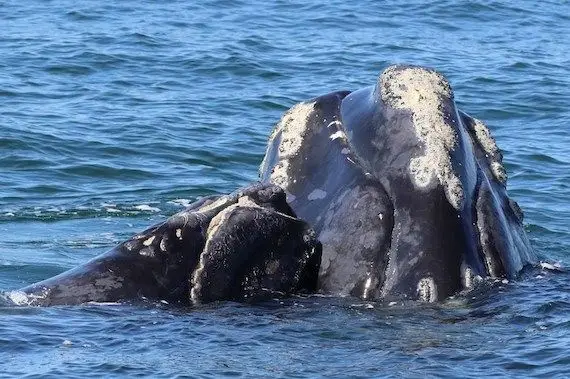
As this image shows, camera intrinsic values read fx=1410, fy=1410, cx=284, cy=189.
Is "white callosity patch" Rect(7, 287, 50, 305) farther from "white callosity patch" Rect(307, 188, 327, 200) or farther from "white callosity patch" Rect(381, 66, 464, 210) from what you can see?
"white callosity patch" Rect(381, 66, 464, 210)

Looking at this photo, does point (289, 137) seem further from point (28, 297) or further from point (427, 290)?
point (28, 297)

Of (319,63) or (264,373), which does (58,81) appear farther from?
(264,373)

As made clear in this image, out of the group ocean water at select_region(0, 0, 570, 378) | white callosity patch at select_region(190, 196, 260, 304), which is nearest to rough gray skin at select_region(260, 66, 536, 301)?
ocean water at select_region(0, 0, 570, 378)

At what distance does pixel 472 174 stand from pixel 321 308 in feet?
3.70

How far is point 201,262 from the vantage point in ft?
22.7

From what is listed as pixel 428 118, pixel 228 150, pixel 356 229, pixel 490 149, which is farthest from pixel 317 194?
pixel 228 150

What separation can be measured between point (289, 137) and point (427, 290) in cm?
143

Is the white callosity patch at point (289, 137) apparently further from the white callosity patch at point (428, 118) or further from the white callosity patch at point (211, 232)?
the white callosity patch at point (211, 232)

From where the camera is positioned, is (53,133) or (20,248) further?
(53,133)

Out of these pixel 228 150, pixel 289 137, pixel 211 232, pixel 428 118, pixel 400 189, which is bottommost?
pixel 228 150

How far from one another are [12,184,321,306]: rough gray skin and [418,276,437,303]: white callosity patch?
565 millimetres

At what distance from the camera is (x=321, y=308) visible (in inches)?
278

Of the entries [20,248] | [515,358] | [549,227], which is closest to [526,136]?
[549,227]

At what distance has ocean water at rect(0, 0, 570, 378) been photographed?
6531 millimetres
